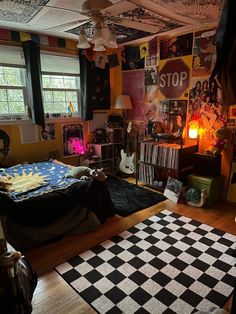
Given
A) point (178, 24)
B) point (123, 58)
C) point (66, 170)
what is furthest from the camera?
point (123, 58)

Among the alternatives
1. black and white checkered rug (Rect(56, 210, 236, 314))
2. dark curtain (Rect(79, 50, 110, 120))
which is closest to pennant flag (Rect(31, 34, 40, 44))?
dark curtain (Rect(79, 50, 110, 120))

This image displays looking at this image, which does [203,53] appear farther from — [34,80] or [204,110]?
[34,80]

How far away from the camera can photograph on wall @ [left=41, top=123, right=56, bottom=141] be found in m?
3.77

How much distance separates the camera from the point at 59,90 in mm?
3928

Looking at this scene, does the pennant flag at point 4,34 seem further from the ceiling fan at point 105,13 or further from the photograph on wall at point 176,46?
the photograph on wall at point 176,46

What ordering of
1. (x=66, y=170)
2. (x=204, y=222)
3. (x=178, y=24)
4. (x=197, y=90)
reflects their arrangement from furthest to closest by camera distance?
1. (x=197, y=90)
2. (x=66, y=170)
3. (x=178, y=24)
4. (x=204, y=222)

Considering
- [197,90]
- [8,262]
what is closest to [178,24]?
[197,90]

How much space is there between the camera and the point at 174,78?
3.58 meters

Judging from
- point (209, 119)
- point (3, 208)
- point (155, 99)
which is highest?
point (155, 99)

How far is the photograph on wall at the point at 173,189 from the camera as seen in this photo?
127 inches

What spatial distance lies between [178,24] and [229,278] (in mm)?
2844

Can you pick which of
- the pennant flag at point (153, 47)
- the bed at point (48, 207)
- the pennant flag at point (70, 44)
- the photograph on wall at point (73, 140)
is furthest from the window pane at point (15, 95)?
the pennant flag at point (153, 47)

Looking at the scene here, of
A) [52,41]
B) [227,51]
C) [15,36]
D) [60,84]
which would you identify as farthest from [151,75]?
[227,51]

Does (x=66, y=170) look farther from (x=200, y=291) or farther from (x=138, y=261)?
(x=200, y=291)
